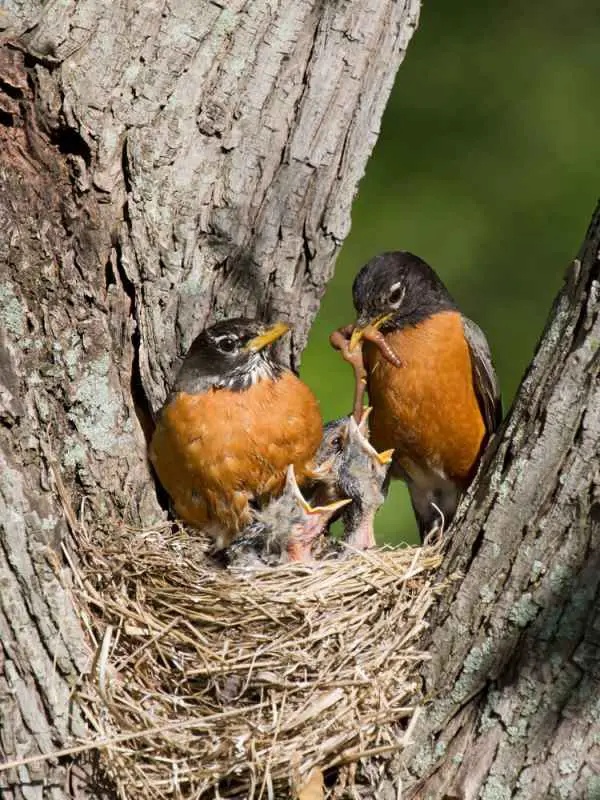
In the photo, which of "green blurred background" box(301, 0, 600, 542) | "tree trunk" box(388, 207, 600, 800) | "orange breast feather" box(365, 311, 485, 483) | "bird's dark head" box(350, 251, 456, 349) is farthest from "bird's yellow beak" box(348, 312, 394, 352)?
"tree trunk" box(388, 207, 600, 800)

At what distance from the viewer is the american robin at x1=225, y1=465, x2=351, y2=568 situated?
4965 millimetres

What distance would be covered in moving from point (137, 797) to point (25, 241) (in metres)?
1.75

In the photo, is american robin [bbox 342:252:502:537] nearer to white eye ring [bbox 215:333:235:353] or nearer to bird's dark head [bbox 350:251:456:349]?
bird's dark head [bbox 350:251:456:349]

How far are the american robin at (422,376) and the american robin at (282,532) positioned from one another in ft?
2.30

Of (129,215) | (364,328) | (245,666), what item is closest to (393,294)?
(364,328)

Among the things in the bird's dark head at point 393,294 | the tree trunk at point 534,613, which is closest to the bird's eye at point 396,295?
the bird's dark head at point 393,294

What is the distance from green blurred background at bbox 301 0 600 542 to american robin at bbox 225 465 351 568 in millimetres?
1936

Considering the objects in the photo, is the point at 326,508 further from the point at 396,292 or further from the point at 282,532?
the point at 396,292

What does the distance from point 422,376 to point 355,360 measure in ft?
0.99

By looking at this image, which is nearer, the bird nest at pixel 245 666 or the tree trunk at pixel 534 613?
the tree trunk at pixel 534 613

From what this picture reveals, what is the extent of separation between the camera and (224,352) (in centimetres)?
482

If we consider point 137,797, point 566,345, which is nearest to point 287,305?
point 566,345

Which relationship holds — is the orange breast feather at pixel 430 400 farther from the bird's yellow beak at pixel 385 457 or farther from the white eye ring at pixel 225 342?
the white eye ring at pixel 225 342

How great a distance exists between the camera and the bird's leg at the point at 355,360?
219 inches
